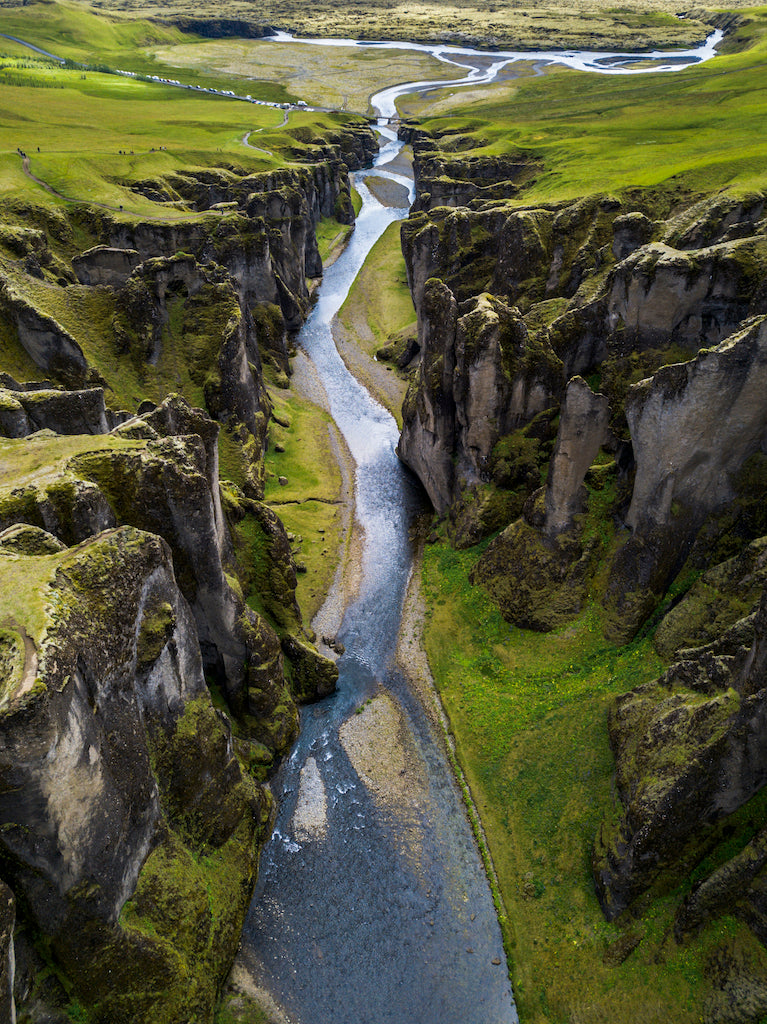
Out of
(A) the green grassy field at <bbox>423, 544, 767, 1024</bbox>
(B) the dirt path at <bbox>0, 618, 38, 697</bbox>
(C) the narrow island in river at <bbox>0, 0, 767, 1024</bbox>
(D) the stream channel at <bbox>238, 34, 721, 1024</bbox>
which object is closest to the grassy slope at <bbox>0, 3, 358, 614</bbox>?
(C) the narrow island in river at <bbox>0, 0, 767, 1024</bbox>

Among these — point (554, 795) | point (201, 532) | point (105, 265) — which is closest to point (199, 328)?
point (105, 265)

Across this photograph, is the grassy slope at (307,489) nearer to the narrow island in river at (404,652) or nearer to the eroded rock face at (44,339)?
the narrow island in river at (404,652)

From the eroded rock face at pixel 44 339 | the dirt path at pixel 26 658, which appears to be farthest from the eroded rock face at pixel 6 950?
the eroded rock face at pixel 44 339

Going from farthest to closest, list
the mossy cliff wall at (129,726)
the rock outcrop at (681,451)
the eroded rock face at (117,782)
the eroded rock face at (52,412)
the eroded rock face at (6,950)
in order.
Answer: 1. the eroded rock face at (52,412)
2. the rock outcrop at (681,451)
3. the mossy cliff wall at (129,726)
4. the eroded rock face at (117,782)
5. the eroded rock face at (6,950)

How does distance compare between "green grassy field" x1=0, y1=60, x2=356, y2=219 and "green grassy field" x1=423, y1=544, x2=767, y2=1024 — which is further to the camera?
"green grassy field" x1=0, y1=60, x2=356, y2=219

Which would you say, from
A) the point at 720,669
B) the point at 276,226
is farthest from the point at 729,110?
the point at 720,669

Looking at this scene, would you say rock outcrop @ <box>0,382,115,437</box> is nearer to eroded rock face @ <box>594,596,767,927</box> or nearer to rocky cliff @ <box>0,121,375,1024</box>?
rocky cliff @ <box>0,121,375,1024</box>
